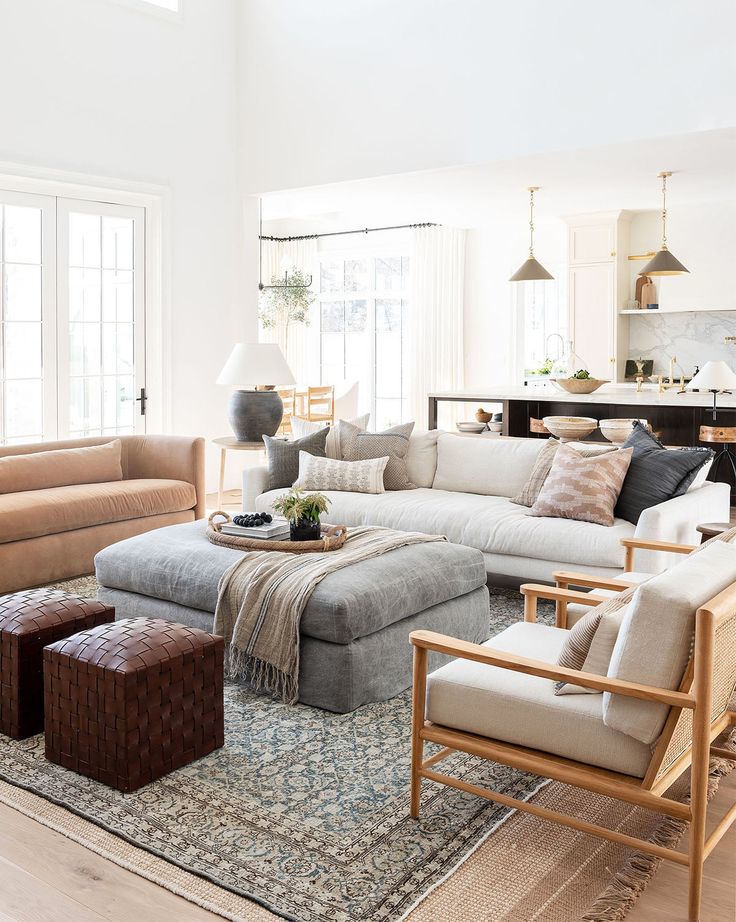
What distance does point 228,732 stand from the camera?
3.06 metres

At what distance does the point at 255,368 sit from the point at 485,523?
92.0 inches

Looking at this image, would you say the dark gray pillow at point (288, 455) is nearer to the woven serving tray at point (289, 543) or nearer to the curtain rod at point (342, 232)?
the woven serving tray at point (289, 543)

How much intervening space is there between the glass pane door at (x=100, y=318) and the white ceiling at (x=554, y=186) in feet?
Answer: 5.00

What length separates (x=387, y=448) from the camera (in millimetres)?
5398

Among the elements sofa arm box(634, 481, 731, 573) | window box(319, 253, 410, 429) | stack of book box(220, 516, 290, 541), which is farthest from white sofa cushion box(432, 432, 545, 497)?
window box(319, 253, 410, 429)

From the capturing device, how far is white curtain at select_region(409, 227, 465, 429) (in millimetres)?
A: 10766

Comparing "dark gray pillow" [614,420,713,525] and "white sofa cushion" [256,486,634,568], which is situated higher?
"dark gray pillow" [614,420,713,525]

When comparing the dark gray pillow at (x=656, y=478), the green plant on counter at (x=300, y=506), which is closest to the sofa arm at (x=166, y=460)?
the green plant on counter at (x=300, y=506)

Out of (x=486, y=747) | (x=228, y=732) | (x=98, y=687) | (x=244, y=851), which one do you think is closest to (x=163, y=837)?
(x=244, y=851)

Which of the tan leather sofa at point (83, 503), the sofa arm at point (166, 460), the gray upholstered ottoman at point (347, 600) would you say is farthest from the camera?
the sofa arm at point (166, 460)

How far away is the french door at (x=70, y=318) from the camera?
20.4ft

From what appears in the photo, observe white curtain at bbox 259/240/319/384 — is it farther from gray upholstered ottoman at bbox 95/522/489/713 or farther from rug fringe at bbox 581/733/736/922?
rug fringe at bbox 581/733/736/922

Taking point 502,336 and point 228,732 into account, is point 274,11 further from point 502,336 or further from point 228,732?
point 228,732

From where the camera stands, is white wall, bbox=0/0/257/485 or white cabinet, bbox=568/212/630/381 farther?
white cabinet, bbox=568/212/630/381
